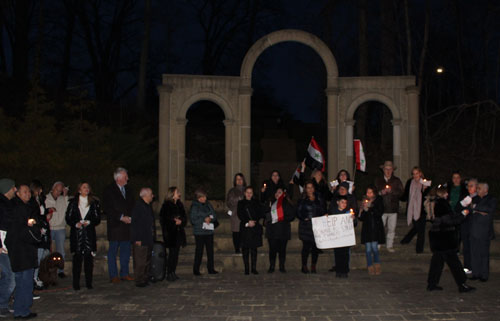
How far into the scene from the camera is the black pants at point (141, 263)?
28.6ft

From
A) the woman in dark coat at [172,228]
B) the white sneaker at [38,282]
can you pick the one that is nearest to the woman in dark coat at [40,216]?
the white sneaker at [38,282]

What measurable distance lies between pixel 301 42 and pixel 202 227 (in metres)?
7.24

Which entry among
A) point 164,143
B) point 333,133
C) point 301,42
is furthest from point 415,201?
point 164,143

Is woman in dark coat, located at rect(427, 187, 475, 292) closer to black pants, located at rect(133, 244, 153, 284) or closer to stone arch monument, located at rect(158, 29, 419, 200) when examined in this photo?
black pants, located at rect(133, 244, 153, 284)

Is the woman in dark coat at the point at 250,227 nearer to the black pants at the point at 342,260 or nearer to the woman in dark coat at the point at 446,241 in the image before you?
the black pants at the point at 342,260

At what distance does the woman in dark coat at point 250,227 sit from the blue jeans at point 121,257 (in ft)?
7.46

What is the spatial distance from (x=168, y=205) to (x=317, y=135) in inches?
814

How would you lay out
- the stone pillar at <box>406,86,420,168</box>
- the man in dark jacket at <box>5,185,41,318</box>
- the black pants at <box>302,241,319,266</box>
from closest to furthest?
the man in dark jacket at <box>5,185,41,318</box> < the black pants at <box>302,241,319,266</box> < the stone pillar at <box>406,86,420,168</box>

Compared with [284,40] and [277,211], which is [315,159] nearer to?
[277,211]

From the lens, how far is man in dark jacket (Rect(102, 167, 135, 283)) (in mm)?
9078

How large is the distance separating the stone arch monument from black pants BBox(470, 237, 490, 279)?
18.2ft

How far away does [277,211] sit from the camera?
9844 millimetres

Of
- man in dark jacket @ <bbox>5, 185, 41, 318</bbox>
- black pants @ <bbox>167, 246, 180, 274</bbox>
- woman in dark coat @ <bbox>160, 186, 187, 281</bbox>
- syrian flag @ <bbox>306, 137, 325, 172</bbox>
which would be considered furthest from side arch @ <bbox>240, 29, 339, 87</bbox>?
man in dark jacket @ <bbox>5, 185, 41, 318</bbox>

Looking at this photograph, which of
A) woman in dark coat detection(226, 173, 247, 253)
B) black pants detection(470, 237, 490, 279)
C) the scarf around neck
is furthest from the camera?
the scarf around neck
